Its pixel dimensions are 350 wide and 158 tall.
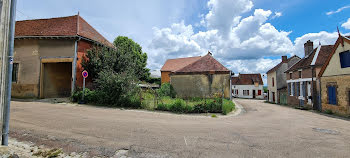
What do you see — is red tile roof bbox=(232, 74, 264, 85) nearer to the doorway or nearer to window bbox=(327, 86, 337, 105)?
window bbox=(327, 86, 337, 105)

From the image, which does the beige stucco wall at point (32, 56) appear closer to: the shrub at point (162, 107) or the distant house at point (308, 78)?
the shrub at point (162, 107)

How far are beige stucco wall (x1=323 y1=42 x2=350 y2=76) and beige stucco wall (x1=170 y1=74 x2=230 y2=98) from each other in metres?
9.09

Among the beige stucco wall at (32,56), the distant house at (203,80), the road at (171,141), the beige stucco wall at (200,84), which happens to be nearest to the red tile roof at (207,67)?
the distant house at (203,80)

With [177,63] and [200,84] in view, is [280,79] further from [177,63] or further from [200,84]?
[177,63]

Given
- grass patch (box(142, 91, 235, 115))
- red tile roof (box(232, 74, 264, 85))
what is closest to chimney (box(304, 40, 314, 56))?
grass patch (box(142, 91, 235, 115))

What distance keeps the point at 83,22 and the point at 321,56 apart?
26610 mm

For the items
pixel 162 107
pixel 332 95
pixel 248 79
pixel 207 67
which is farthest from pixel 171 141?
pixel 248 79

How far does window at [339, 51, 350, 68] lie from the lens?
13.7 m

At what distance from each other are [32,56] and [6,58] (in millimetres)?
14195

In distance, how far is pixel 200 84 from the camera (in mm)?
17875

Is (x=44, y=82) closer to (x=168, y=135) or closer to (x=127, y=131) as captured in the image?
(x=127, y=131)

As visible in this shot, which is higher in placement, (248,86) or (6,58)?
(6,58)

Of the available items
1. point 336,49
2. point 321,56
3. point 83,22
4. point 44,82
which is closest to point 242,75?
point 321,56

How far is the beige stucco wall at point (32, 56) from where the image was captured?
1484 cm
